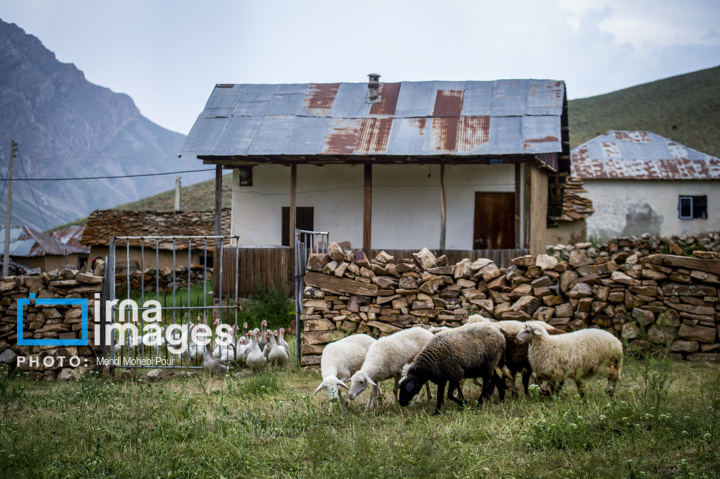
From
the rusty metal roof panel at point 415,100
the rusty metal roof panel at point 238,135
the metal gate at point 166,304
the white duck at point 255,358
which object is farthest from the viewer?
the rusty metal roof panel at point 415,100

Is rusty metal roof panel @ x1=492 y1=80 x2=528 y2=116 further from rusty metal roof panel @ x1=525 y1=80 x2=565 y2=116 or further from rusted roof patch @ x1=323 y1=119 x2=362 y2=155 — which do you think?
rusted roof patch @ x1=323 y1=119 x2=362 y2=155

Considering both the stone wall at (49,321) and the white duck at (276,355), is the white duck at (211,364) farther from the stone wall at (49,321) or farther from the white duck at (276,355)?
the stone wall at (49,321)

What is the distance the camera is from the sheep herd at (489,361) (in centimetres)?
626

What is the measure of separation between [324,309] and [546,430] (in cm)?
471

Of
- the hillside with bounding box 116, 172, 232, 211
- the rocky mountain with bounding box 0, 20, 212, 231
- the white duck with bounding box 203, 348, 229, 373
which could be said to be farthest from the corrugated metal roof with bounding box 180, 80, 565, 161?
the rocky mountain with bounding box 0, 20, 212, 231

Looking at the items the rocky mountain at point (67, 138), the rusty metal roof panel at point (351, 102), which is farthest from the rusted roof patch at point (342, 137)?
the rocky mountain at point (67, 138)

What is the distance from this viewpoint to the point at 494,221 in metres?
14.5

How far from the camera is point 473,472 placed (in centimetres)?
452

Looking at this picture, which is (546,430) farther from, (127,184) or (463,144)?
(127,184)

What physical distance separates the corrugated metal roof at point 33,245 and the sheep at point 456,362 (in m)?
29.7

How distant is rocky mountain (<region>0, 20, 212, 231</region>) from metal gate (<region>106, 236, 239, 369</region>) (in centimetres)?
7261

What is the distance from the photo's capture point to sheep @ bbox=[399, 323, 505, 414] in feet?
20.5

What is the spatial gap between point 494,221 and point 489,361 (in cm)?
850

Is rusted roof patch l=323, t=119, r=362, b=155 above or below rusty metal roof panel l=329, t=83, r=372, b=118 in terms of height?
below
